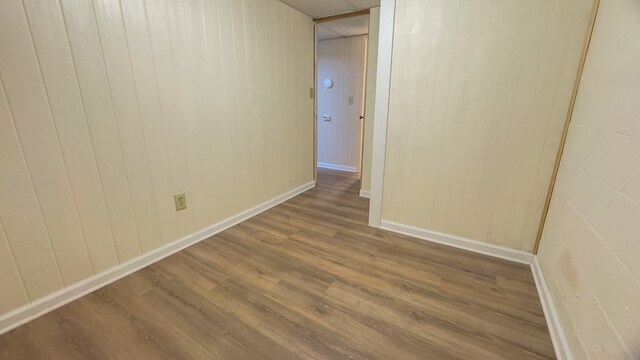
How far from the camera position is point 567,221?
4.57 ft

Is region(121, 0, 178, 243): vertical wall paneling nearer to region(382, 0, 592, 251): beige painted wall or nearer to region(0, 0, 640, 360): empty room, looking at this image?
region(0, 0, 640, 360): empty room

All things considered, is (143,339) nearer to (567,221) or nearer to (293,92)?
(567,221)

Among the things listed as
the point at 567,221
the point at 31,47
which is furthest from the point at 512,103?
the point at 31,47

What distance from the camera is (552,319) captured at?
1.32 meters

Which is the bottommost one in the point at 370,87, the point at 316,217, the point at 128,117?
the point at 316,217

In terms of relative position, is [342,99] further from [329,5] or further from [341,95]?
[329,5]

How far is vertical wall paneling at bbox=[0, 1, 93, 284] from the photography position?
1188 mm

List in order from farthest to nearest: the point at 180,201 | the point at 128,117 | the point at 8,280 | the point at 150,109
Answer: the point at 180,201
the point at 150,109
the point at 128,117
the point at 8,280

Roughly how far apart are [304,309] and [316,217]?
1292 millimetres

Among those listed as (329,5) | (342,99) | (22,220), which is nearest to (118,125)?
(22,220)

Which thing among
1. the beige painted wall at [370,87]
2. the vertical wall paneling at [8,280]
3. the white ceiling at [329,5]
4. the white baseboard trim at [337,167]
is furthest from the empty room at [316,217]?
the white baseboard trim at [337,167]

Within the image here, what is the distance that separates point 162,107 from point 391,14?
184 centimetres

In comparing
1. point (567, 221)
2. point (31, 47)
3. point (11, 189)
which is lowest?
point (567, 221)

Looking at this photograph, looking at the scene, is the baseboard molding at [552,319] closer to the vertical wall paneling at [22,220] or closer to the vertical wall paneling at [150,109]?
the vertical wall paneling at [150,109]
